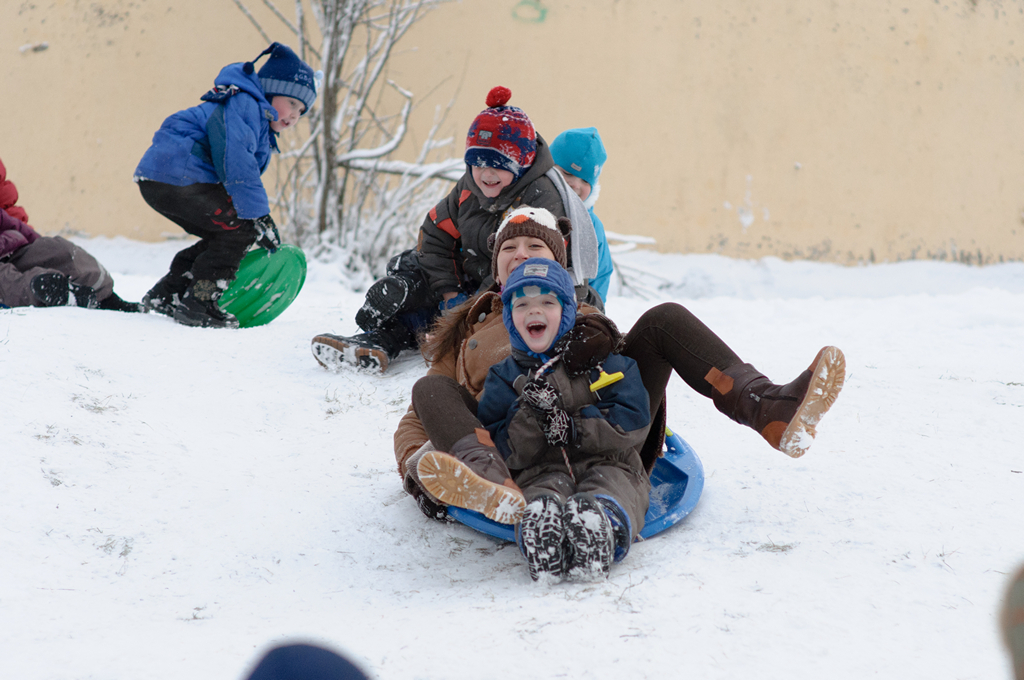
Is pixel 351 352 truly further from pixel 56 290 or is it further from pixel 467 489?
pixel 467 489

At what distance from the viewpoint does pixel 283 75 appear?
11.5 ft

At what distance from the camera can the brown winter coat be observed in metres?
2.01

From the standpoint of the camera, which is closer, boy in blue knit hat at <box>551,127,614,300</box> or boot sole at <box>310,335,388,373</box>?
boot sole at <box>310,335,388,373</box>

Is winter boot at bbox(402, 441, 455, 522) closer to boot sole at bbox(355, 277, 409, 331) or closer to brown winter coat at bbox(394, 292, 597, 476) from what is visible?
brown winter coat at bbox(394, 292, 597, 476)

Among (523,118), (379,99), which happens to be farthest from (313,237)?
(523,118)

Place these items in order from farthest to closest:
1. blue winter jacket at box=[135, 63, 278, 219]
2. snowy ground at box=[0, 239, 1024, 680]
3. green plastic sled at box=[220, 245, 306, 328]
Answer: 1. green plastic sled at box=[220, 245, 306, 328]
2. blue winter jacket at box=[135, 63, 278, 219]
3. snowy ground at box=[0, 239, 1024, 680]

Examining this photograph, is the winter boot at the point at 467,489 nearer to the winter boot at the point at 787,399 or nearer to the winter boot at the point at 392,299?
the winter boot at the point at 787,399

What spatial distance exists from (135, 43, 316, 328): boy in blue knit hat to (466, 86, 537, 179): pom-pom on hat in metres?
1.21

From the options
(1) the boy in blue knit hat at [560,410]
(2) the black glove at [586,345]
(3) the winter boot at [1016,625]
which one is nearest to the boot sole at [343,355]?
(1) the boy in blue knit hat at [560,410]

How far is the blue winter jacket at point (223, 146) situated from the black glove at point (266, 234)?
172 millimetres

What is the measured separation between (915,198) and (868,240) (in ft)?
2.30

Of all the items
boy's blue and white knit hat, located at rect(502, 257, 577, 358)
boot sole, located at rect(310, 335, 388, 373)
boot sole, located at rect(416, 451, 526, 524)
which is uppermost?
boy's blue and white knit hat, located at rect(502, 257, 577, 358)

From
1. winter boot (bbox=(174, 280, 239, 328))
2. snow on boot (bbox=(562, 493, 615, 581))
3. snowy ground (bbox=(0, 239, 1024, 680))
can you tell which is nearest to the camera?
snowy ground (bbox=(0, 239, 1024, 680))

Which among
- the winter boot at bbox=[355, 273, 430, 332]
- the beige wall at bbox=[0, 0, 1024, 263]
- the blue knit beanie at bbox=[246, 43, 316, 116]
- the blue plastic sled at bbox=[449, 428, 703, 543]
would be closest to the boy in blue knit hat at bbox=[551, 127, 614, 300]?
the winter boot at bbox=[355, 273, 430, 332]
